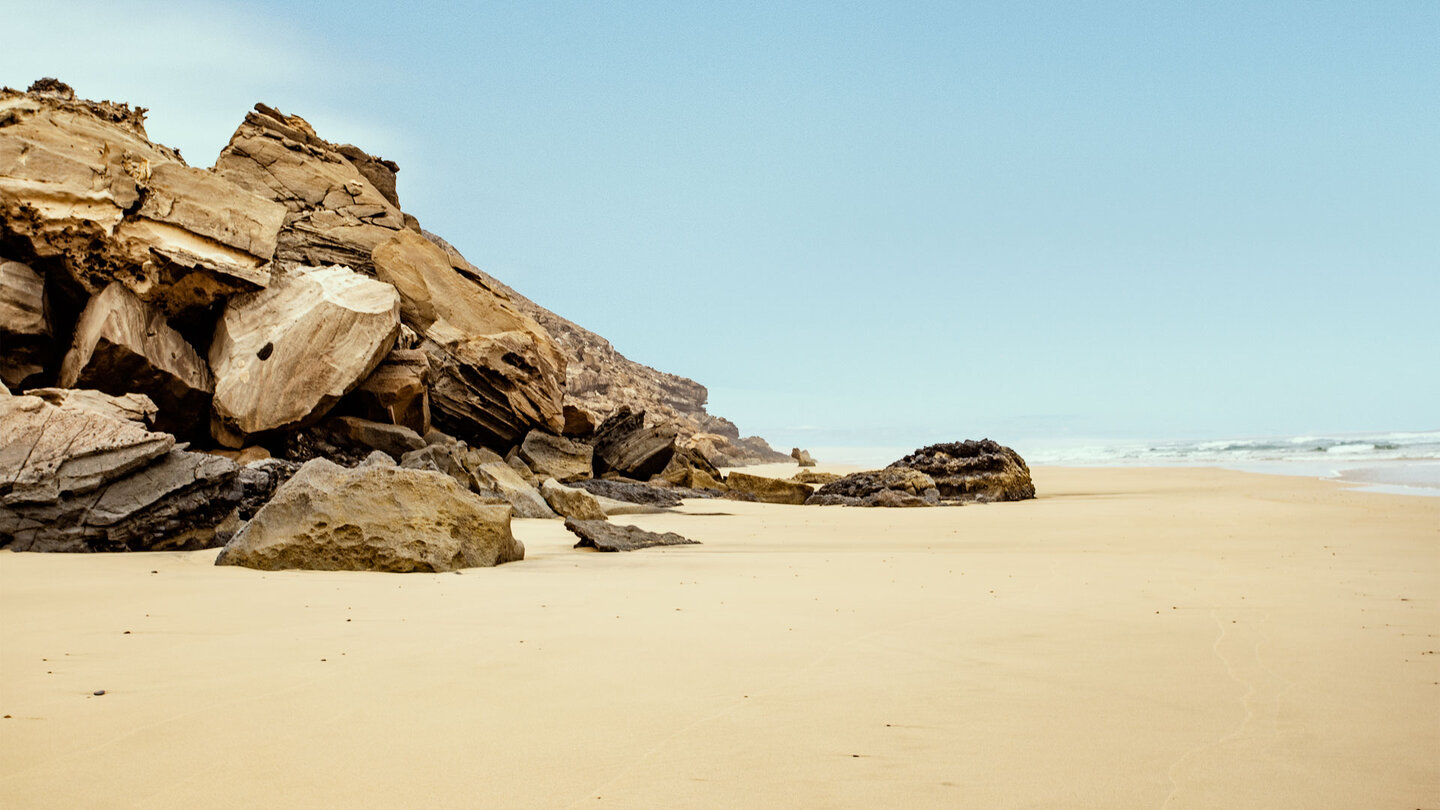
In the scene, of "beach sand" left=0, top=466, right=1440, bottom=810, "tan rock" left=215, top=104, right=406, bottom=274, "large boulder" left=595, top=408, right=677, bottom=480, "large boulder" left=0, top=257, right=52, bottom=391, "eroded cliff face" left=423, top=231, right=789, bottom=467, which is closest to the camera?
"beach sand" left=0, top=466, right=1440, bottom=810

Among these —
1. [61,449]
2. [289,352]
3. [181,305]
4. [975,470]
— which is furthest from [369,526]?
[975,470]

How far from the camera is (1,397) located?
698 cm

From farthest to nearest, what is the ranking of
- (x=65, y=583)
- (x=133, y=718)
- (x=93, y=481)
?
1. (x=93, y=481)
2. (x=65, y=583)
3. (x=133, y=718)

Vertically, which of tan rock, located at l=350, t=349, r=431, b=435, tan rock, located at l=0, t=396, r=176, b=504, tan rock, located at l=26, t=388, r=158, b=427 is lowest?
tan rock, located at l=0, t=396, r=176, b=504

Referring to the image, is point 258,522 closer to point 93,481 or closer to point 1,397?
point 93,481

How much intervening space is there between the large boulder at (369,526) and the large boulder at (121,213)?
6.41 meters

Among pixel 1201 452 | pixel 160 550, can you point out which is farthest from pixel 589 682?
pixel 1201 452

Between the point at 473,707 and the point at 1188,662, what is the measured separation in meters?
2.44

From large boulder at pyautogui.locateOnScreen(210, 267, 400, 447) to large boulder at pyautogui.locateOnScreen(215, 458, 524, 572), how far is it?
225 inches

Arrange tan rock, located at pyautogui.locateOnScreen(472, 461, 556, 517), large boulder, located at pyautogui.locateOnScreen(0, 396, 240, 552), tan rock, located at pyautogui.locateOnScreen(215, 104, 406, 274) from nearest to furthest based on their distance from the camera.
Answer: large boulder, located at pyautogui.locateOnScreen(0, 396, 240, 552)
tan rock, located at pyautogui.locateOnScreen(472, 461, 556, 517)
tan rock, located at pyautogui.locateOnScreen(215, 104, 406, 274)

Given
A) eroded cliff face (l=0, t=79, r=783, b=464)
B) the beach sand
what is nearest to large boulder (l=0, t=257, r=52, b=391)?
eroded cliff face (l=0, t=79, r=783, b=464)

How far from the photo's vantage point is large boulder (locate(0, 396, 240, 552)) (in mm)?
6418

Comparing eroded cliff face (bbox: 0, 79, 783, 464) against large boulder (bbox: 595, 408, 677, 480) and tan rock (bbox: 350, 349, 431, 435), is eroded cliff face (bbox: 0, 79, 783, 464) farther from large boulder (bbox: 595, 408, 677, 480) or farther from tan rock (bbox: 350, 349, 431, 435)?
large boulder (bbox: 595, 408, 677, 480)

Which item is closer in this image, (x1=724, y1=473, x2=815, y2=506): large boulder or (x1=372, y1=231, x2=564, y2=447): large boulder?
(x1=372, y1=231, x2=564, y2=447): large boulder
